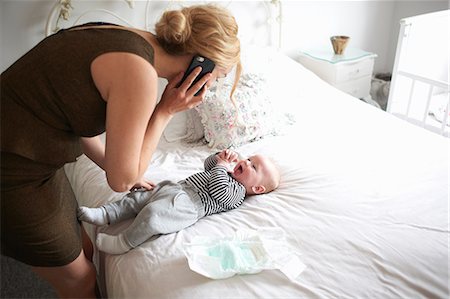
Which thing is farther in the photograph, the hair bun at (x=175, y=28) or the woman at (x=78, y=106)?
the hair bun at (x=175, y=28)

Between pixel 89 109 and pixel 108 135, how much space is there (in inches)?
3.5

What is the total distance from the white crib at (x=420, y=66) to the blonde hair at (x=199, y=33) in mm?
1649

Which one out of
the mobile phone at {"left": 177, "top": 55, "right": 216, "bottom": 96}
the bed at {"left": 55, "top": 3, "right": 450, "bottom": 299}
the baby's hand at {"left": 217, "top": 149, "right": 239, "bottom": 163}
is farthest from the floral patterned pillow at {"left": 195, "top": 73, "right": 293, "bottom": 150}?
the mobile phone at {"left": 177, "top": 55, "right": 216, "bottom": 96}

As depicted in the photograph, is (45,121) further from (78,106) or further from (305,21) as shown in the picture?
(305,21)

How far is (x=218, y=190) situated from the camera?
1.39 m

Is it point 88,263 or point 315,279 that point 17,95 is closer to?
point 88,263

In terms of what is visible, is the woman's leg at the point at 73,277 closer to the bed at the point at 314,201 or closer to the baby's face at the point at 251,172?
the bed at the point at 314,201

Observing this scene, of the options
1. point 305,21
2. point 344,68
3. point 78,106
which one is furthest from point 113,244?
point 305,21

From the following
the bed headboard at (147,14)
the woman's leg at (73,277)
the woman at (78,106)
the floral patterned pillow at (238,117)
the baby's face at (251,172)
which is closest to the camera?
the woman at (78,106)

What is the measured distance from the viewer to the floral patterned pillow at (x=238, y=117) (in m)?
1.91

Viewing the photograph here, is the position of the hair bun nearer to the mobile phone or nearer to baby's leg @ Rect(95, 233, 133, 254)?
the mobile phone

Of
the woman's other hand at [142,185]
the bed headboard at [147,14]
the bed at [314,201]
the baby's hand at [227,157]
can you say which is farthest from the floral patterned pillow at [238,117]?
the bed headboard at [147,14]

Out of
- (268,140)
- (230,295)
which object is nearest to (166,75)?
(230,295)

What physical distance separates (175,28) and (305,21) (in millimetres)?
2113
